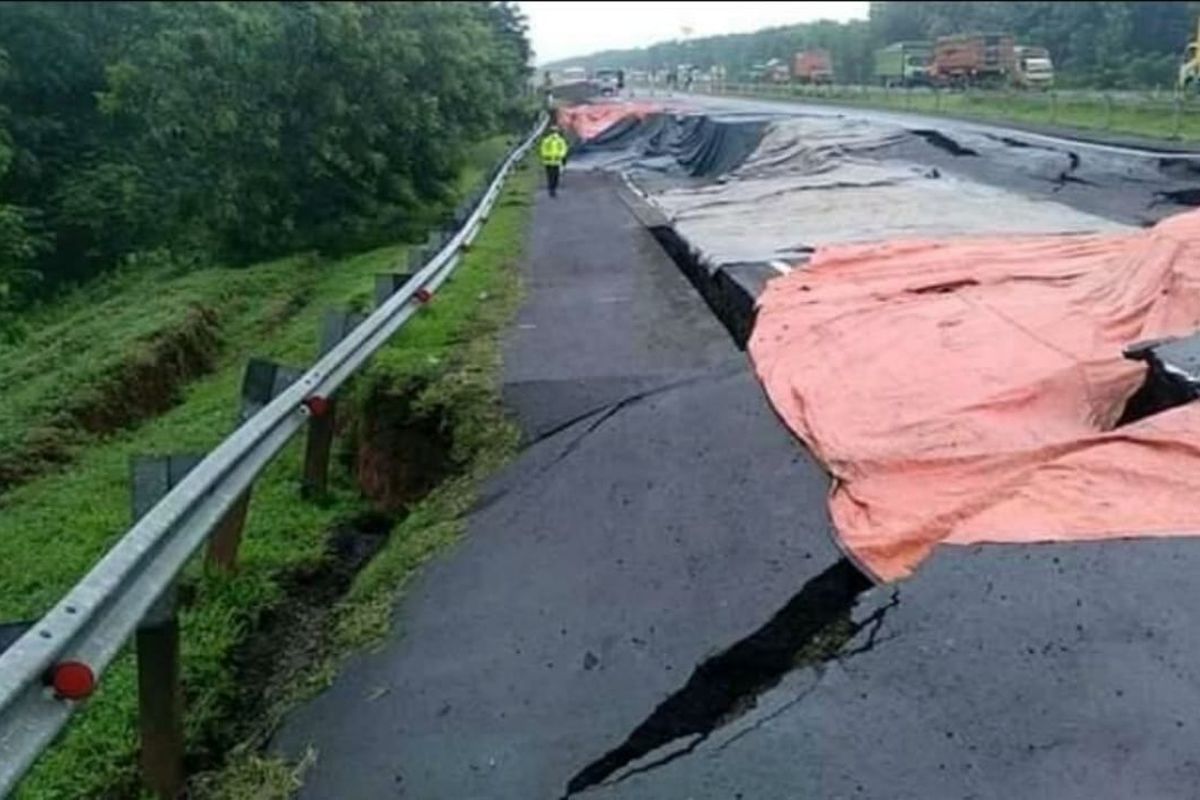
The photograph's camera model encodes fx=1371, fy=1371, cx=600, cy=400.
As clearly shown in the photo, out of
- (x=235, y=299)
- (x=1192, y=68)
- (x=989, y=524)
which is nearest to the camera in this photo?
(x=989, y=524)

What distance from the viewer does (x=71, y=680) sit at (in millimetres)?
3104

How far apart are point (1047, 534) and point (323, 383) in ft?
11.5

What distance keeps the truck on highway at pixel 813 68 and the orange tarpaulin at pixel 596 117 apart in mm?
12930

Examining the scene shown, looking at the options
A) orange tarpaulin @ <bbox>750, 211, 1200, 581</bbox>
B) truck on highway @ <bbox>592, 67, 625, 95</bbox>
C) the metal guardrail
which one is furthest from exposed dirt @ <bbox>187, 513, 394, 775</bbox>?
truck on highway @ <bbox>592, 67, 625, 95</bbox>

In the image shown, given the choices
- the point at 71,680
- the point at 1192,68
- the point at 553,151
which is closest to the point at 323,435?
the point at 71,680

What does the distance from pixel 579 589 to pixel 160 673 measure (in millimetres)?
1445

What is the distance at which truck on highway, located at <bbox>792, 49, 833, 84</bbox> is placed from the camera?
62.4m

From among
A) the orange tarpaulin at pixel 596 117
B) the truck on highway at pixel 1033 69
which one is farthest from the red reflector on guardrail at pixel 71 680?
the orange tarpaulin at pixel 596 117

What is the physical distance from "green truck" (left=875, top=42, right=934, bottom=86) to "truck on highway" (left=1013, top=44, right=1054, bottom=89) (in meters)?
5.03

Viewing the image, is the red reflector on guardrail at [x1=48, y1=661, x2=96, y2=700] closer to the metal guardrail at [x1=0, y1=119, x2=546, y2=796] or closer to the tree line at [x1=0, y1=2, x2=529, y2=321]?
the metal guardrail at [x1=0, y1=119, x2=546, y2=796]

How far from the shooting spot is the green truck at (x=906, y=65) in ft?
144

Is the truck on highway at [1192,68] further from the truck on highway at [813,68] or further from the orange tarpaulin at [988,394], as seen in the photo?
the truck on highway at [813,68]

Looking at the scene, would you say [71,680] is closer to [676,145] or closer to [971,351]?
[971,351]

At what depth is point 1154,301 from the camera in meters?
7.15
